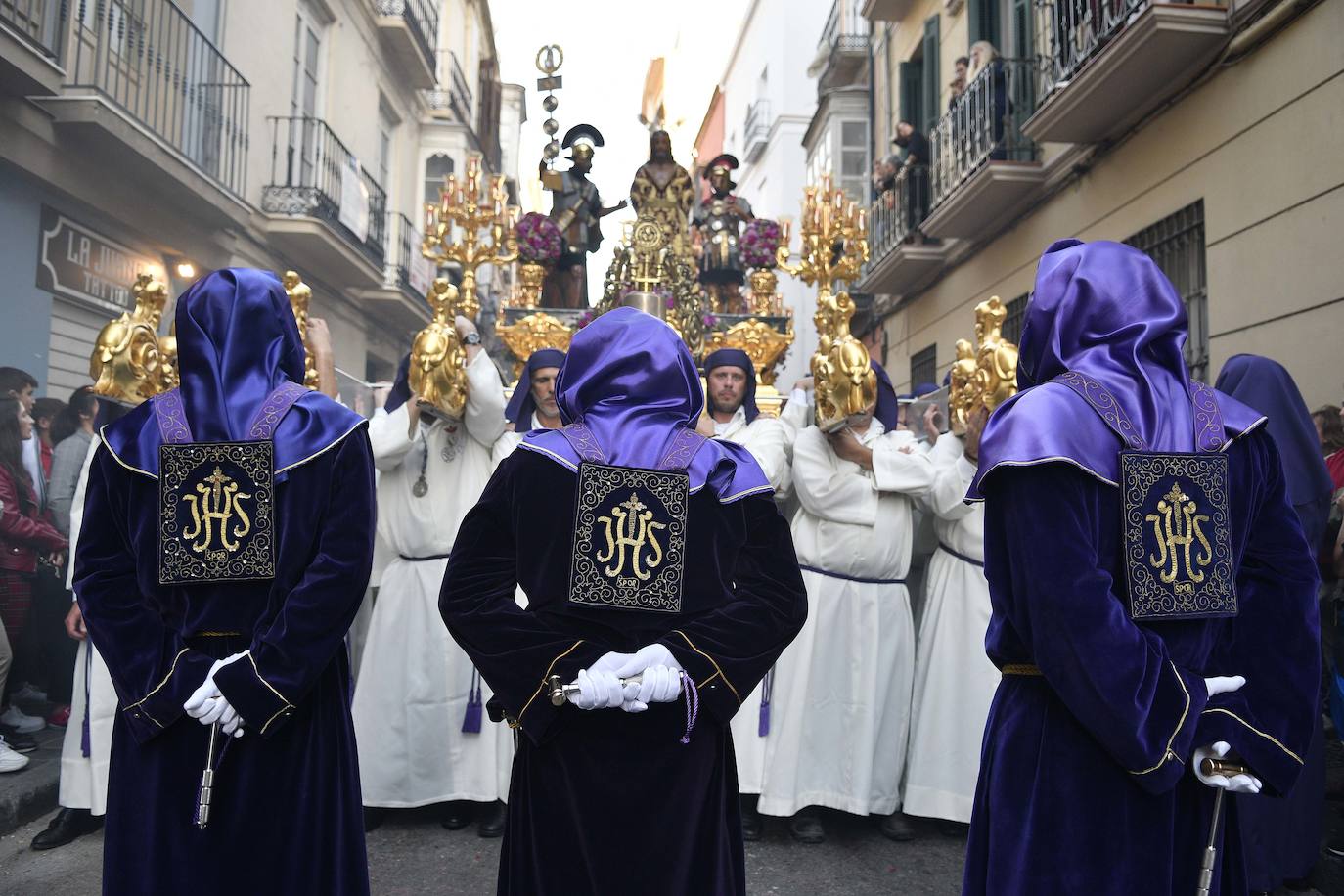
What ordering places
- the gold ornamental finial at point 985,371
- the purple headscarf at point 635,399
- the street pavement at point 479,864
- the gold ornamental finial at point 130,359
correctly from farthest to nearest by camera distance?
the gold ornamental finial at point 985,371
the gold ornamental finial at point 130,359
the street pavement at point 479,864
the purple headscarf at point 635,399

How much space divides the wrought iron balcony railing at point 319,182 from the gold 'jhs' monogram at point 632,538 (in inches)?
429

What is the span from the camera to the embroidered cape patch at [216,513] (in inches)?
91.3

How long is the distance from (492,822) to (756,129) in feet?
69.4

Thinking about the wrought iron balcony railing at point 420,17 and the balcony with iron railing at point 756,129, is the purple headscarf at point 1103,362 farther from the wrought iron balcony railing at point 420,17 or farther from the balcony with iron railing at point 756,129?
the balcony with iron railing at point 756,129

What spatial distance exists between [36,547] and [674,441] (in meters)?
4.49

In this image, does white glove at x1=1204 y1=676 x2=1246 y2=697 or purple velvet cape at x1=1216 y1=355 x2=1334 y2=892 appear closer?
white glove at x1=1204 y1=676 x2=1246 y2=697

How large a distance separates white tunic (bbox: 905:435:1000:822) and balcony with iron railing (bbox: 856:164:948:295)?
768 centimetres

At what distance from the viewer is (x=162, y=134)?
30.8 ft

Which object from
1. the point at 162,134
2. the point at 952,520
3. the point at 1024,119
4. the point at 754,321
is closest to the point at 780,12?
the point at 1024,119

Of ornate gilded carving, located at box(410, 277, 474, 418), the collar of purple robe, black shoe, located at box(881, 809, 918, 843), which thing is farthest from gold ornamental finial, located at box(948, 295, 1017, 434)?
the collar of purple robe

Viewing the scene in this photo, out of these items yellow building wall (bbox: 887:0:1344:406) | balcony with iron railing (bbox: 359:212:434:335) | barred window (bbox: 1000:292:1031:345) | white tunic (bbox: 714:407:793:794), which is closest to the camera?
white tunic (bbox: 714:407:793:794)

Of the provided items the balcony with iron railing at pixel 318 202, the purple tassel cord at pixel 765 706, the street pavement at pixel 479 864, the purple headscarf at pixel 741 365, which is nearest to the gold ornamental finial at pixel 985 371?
the purple headscarf at pixel 741 365

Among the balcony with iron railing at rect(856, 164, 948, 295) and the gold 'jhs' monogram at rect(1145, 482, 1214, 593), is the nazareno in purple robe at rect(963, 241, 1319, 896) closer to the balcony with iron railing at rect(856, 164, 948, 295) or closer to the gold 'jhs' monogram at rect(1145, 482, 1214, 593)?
the gold 'jhs' monogram at rect(1145, 482, 1214, 593)

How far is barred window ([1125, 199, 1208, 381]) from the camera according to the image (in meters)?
6.85
